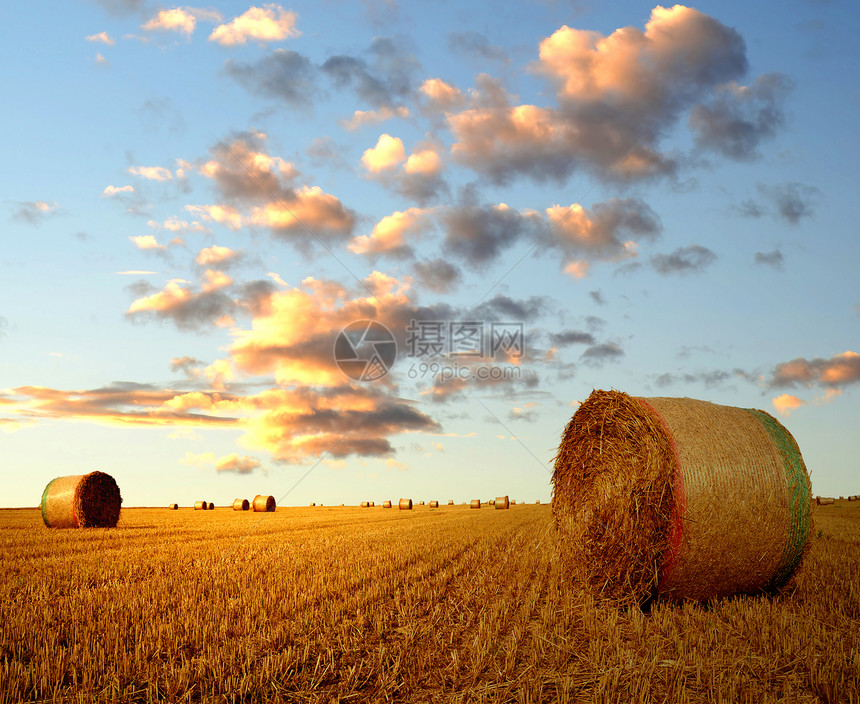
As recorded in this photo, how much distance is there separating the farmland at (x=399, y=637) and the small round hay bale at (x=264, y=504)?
85.2 ft

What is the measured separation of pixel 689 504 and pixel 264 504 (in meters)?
31.6

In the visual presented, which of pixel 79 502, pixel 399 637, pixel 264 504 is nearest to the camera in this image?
pixel 399 637

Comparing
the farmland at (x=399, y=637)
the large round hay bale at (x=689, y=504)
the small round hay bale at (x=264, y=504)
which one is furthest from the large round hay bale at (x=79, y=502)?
the large round hay bale at (x=689, y=504)

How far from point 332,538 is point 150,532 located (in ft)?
20.3

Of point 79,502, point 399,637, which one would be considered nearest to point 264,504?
point 79,502

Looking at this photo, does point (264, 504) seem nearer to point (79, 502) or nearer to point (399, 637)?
point (79, 502)

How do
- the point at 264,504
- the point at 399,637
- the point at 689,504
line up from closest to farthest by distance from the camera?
the point at 399,637 → the point at 689,504 → the point at 264,504

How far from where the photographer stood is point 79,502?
63.4 ft

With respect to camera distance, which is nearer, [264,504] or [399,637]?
[399,637]

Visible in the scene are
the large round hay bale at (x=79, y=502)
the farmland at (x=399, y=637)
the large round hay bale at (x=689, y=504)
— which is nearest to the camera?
the farmland at (x=399, y=637)

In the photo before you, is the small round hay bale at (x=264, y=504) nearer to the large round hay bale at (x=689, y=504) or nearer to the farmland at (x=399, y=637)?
the farmland at (x=399, y=637)

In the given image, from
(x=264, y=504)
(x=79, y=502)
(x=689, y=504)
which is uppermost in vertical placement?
(x=689, y=504)

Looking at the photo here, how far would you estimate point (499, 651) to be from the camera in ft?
17.2

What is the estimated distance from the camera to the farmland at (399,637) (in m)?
4.50
